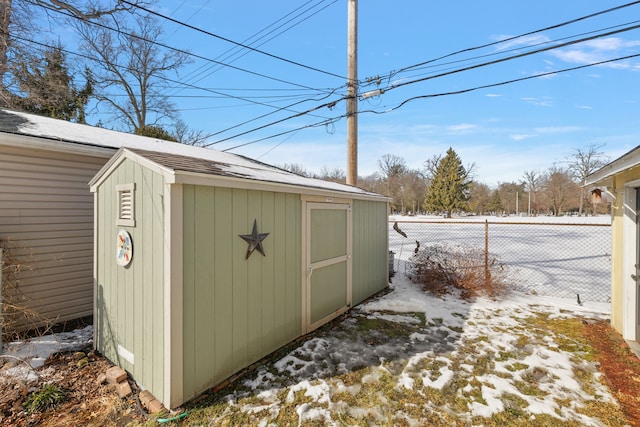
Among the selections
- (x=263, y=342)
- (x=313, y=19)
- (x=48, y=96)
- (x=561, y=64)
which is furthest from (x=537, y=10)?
(x=48, y=96)

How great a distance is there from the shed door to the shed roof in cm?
328

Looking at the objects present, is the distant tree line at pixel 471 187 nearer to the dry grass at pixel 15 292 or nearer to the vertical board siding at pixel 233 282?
the dry grass at pixel 15 292

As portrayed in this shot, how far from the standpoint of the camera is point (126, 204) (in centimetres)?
272

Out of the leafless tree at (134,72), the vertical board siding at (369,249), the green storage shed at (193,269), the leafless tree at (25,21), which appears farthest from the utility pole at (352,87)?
the leafless tree at (134,72)

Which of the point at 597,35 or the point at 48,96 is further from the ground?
the point at 48,96

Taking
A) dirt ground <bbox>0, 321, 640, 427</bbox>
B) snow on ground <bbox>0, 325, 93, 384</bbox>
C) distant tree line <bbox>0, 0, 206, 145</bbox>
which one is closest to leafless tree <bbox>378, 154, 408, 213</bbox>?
distant tree line <bbox>0, 0, 206, 145</bbox>

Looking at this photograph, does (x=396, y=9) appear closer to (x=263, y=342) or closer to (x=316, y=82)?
(x=316, y=82)

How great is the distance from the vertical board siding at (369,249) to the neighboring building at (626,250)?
3.32m

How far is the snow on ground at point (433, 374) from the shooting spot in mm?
2334

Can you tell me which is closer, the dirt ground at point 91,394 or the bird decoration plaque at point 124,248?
the dirt ground at point 91,394

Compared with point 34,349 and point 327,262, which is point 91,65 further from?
Answer: point 327,262

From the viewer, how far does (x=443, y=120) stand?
1004 cm

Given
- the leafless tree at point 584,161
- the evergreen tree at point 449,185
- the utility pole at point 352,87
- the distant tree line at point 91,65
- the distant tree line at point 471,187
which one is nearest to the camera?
the utility pole at point 352,87

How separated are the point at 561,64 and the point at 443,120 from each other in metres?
5.41
